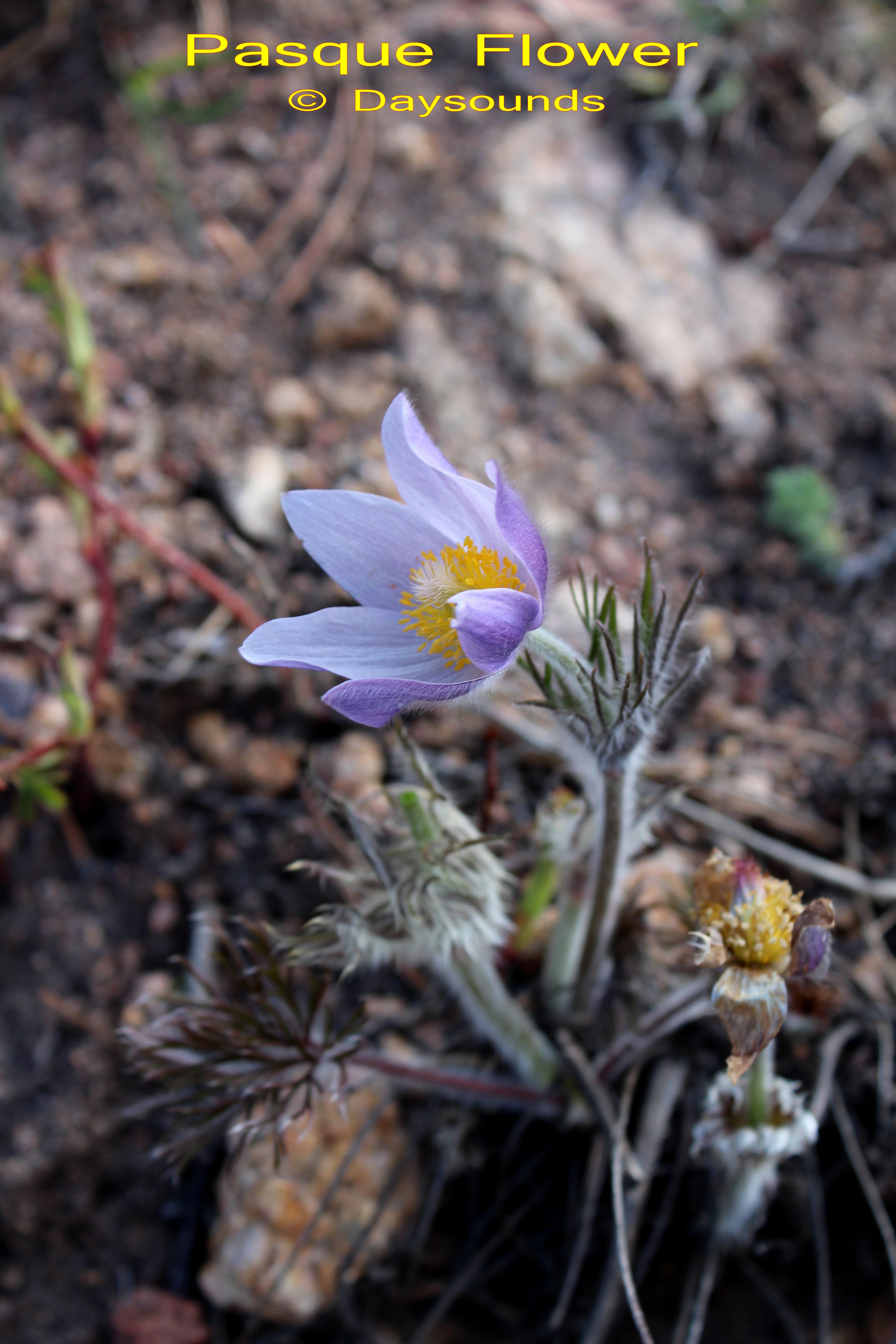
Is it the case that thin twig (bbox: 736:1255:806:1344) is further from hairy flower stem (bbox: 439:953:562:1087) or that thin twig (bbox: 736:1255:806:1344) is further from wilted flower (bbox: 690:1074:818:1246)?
hairy flower stem (bbox: 439:953:562:1087)

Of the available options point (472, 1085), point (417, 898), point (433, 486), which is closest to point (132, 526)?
point (433, 486)

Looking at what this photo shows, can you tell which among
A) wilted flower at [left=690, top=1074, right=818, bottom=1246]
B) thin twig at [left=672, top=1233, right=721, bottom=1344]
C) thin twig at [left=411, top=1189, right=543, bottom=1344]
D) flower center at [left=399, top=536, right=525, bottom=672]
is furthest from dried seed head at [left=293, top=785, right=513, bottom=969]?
thin twig at [left=672, top=1233, right=721, bottom=1344]

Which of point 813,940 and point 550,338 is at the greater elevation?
point 550,338

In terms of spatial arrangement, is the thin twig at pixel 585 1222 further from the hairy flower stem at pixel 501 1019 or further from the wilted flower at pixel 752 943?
the wilted flower at pixel 752 943

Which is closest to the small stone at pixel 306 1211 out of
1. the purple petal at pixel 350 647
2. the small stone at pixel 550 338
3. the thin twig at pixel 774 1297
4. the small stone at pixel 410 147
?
the thin twig at pixel 774 1297

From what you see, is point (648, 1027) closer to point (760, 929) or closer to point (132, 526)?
point (760, 929)
